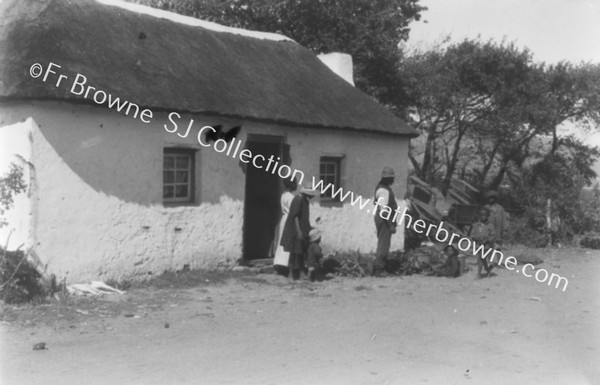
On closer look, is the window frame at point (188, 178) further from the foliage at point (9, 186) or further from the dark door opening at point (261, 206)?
the foliage at point (9, 186)

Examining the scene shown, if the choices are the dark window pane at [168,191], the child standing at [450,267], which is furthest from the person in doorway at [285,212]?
the child standing at [450,267]

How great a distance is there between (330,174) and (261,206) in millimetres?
2004

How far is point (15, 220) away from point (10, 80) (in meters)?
1.87

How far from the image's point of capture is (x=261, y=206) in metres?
12.4

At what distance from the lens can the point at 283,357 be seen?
6383 mm

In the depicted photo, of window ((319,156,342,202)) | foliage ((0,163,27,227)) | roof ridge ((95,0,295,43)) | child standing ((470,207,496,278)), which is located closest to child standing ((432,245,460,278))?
child standing ((470,207,496,278))

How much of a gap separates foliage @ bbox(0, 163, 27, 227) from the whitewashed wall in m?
0.27

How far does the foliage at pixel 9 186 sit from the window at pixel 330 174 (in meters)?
6.33

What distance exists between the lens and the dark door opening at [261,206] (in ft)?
40.3

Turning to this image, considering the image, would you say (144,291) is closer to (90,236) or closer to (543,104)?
(90,236)

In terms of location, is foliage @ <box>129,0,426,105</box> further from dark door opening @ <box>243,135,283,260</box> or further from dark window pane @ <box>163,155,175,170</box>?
dark window pane @ <box>163,155,175,170</box>

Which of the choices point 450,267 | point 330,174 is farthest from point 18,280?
point 450,267

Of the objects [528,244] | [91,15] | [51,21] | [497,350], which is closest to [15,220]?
[51,21]

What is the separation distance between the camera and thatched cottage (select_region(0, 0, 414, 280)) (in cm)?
905
